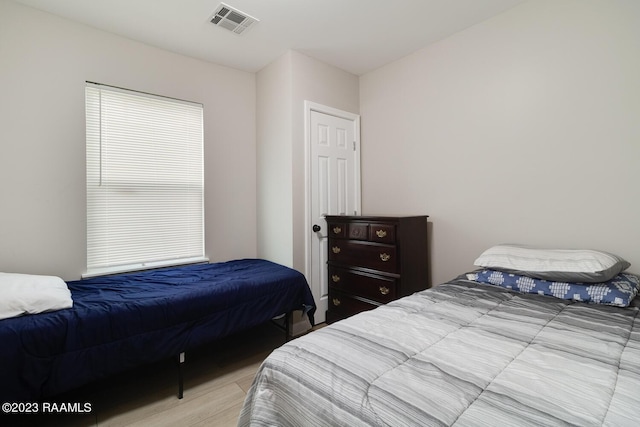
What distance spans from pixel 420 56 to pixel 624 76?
4.85 feet

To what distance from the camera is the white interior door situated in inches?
113

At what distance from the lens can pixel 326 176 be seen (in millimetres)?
2992

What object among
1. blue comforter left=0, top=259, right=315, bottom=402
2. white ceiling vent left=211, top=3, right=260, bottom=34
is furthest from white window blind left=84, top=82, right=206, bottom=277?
white ceiling vent left=211, top=3, right=260, bottom=34

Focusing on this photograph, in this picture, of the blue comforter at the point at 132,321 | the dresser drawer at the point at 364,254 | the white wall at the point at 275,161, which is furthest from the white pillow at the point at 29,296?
the dresser drawer at the point at 364,254

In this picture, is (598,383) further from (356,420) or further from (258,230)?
(258,230)

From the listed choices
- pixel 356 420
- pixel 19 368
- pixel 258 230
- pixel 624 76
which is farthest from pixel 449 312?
pixel 258 230

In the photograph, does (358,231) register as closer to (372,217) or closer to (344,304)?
(372,217)

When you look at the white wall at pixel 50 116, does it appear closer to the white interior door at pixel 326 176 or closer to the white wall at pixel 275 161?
the white wall at pixel 275 161

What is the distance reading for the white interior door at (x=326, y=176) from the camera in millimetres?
2869

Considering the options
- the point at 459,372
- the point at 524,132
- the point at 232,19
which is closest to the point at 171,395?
the point at 459,372

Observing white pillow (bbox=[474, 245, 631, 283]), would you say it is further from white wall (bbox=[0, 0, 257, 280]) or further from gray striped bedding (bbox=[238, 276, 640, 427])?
white wall (bbox=[0, 0, 257, 280])

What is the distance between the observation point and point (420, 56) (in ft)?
8.96

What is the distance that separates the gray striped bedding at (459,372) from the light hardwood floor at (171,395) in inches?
34.9

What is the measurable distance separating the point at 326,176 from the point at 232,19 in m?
1.54
